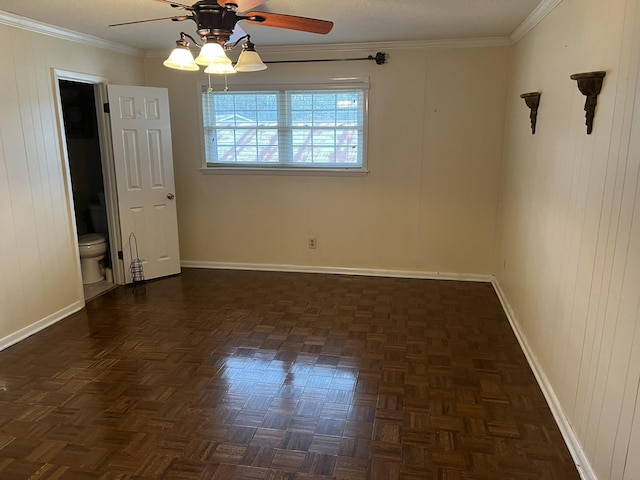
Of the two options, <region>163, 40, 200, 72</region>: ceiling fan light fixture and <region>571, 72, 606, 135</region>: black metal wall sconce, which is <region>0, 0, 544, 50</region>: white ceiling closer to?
<region>163, 40, 200, 72</region>: ceiling fan light fixture

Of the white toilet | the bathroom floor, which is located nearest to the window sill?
the white toilet

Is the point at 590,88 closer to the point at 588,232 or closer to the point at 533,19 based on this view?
the point at 588,232

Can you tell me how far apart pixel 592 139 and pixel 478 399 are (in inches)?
57.6

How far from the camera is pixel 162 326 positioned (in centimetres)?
359

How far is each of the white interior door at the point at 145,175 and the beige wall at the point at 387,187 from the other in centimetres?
33

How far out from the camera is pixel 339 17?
3350mm

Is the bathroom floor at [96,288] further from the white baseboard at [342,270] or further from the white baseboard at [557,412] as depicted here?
the white baseboard at [557,412]

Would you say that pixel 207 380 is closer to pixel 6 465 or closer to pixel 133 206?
pixel 6 465

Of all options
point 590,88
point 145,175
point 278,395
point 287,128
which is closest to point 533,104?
point 590,88

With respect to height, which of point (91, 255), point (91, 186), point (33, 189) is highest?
point (33, 189)

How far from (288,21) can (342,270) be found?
2.90m

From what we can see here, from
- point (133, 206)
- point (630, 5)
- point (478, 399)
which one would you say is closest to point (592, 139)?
point (630, 5)

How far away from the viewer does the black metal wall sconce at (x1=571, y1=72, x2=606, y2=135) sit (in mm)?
2020

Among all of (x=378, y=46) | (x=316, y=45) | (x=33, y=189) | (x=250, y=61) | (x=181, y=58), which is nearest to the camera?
(x=181, y=58)
